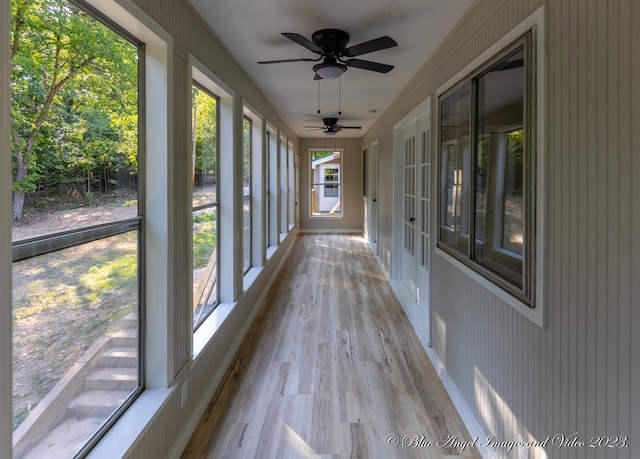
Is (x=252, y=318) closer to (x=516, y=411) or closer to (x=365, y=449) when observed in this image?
(x=365, y=449)

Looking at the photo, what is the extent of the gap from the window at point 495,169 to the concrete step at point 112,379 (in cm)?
179

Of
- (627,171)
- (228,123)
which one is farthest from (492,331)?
(228,123)

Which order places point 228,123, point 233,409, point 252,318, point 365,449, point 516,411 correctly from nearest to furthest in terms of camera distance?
point 516,411
point 365,449
point 233,409
point 228,123
point 252,318

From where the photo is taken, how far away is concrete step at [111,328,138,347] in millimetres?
1743

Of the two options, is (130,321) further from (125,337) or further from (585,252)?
(585,252)

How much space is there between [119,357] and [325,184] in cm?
942

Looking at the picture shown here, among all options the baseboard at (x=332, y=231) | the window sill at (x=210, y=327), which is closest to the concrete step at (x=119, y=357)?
the window sill at (x=210, y=327)

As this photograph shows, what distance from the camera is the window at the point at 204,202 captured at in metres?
2.73

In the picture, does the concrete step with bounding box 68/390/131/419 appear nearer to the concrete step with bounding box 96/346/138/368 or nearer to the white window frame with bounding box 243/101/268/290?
the concrete step with bounding box 96/346/138/368

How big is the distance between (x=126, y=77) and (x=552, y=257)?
1.94 m

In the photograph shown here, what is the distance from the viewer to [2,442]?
1.00 m

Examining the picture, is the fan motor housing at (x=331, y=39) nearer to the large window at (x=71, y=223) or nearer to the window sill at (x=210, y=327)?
the large window at (x=71, y=223)

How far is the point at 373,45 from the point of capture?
8.40 ft

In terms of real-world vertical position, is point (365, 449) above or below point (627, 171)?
below
